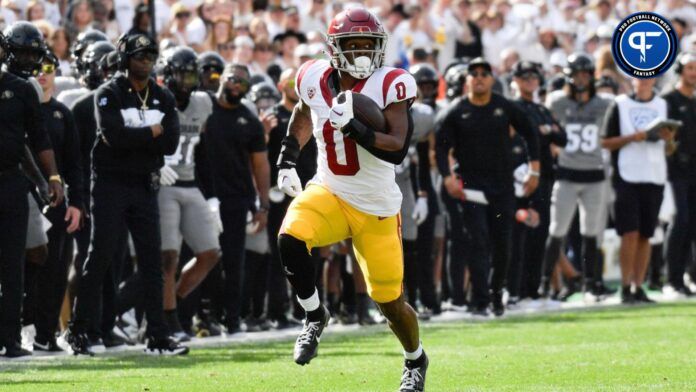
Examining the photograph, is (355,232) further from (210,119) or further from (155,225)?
(210,119)

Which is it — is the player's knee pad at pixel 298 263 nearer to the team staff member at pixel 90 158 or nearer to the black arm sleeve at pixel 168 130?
the black arm sleeve at pixel 168 130

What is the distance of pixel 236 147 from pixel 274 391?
4.52 metres

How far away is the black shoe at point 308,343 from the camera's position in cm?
817

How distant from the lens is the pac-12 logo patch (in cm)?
1409

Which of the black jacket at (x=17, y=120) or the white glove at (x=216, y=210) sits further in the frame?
the white glove at (x=216, y=210)

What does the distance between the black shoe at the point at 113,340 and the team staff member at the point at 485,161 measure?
359 centimetres

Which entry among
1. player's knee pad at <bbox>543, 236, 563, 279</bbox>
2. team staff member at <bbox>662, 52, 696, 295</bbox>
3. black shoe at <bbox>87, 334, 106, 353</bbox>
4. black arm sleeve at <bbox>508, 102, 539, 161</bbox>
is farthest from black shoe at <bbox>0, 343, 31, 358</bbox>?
team staff member at <bbox>662, 52, 696, 295</bbox>

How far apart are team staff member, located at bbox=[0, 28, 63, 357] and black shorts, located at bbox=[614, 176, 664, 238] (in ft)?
21.2

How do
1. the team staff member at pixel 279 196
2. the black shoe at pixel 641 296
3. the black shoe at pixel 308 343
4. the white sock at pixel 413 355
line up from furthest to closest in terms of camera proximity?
1. the black shoe at pixel 641 296
2. the team staff member at pixel 279 196
3. the white sock at pixel 413 355
4. the black shoe at pixel 308 343

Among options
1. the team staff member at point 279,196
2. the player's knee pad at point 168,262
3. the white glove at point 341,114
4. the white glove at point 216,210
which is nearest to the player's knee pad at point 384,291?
the white glove at point 341,114

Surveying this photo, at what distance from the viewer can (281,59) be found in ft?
58.5

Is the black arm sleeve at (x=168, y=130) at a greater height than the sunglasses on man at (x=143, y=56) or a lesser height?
lesser

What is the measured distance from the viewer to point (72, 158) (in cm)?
1125

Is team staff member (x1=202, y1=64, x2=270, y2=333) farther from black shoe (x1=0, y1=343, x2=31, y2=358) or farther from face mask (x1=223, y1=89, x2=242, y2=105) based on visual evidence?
black shoe (x1=0, y1=343, x2=31, y2=358)
